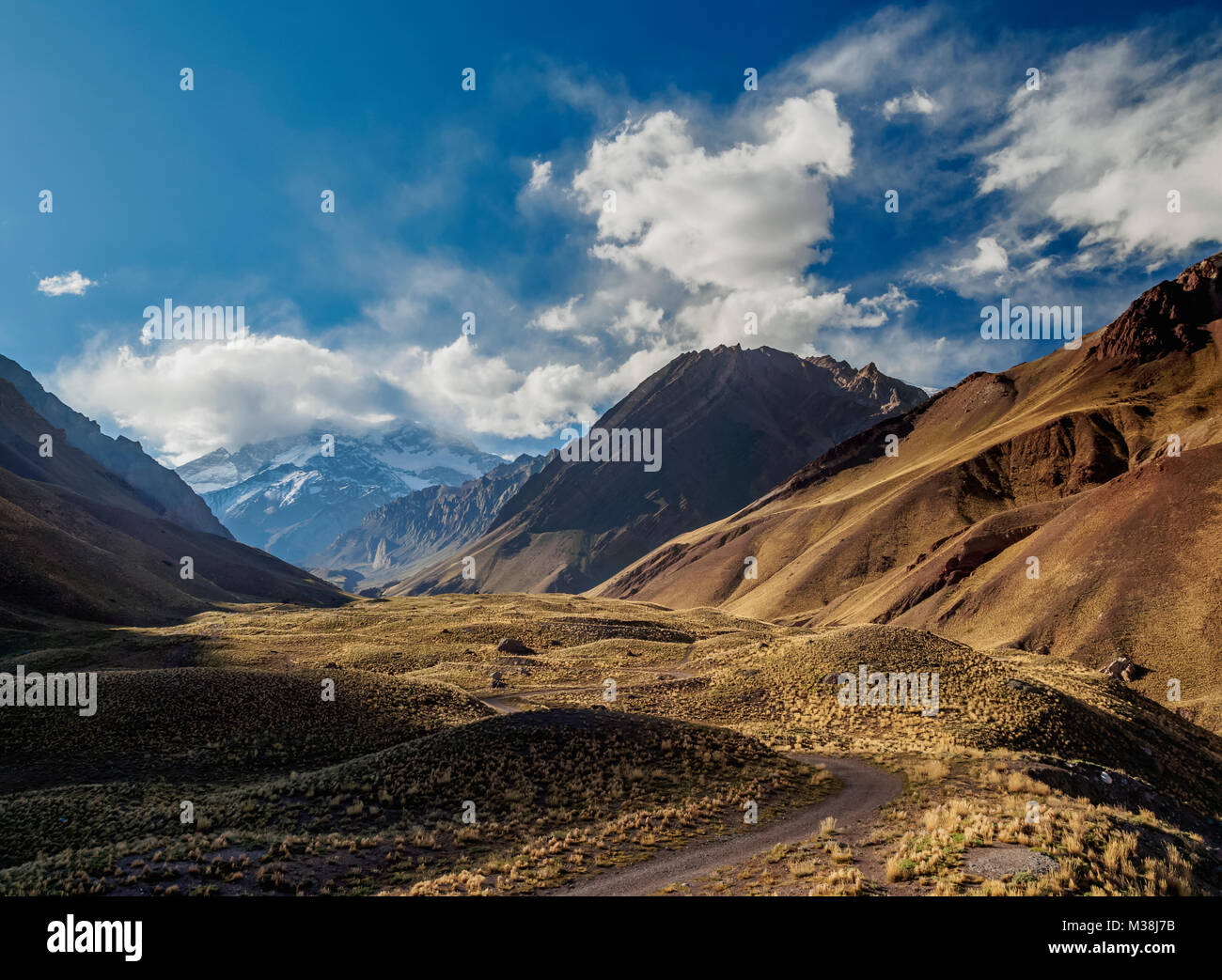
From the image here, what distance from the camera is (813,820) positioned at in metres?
20.3

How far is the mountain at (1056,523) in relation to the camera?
64.2m

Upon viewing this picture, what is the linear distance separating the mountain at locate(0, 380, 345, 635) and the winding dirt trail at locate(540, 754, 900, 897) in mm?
81437

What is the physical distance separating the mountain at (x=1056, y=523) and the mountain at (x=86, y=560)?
117596mm

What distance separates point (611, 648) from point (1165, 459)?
260 ft

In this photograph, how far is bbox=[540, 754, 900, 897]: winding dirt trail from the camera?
15.0m

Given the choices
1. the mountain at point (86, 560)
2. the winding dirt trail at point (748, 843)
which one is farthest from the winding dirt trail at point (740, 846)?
the mountain at point (86, 560)

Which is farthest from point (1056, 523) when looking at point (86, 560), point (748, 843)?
point (86, 560)

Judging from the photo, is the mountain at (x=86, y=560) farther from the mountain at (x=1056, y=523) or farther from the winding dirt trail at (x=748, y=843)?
the mountain at (x=1056, y=523)

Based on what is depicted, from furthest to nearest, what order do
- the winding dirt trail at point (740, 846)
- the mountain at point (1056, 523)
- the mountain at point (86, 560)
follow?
the mountain at point (86, 560) < the mountain at point (1056, 523) < the winding dirt trail at point (740, 846)

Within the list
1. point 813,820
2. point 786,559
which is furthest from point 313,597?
point 813,820

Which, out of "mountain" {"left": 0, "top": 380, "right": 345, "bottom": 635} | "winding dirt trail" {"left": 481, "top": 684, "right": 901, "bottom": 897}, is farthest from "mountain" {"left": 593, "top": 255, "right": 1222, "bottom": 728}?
"mountain" {"left": 0, "top": 380, "right": 345, "bottom": 635}

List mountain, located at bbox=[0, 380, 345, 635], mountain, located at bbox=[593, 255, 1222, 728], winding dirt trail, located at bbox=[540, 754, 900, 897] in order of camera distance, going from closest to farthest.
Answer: winding dirt trail, located at bbox=[540, 754, 900, 897] → mountain, located at bbox=[593, 255, 1222, 728] → mountain, located at bbox=[0, 380, 345, 635]

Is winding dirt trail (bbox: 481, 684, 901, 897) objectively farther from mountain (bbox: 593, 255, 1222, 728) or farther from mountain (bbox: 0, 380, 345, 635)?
mountain (bbox: 0, 380, 345, 635)
